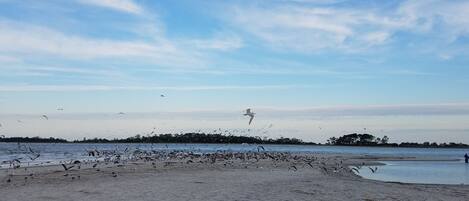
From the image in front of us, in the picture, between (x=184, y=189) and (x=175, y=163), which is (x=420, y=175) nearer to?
(x=175, y=163)

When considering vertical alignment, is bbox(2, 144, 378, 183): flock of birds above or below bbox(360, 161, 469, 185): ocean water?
above

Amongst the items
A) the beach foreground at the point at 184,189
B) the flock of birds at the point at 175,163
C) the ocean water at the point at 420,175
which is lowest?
the beach foreground at the point at 184,189

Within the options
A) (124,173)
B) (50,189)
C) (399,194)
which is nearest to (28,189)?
(50,189)

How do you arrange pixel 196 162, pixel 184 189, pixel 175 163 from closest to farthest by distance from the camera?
pixel 184 189
pixel 175 163
pixel 196 162

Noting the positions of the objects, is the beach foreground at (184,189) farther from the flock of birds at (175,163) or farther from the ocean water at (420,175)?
the ocean water at (420,175)

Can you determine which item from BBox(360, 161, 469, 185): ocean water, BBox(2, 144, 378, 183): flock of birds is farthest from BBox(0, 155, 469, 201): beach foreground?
BBox(360, 161, 469, 185): ocean water

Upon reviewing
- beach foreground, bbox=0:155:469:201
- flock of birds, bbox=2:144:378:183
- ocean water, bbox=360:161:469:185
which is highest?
flock of birds, bbox=2:144:378:183

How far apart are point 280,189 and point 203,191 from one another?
3313 millimetres

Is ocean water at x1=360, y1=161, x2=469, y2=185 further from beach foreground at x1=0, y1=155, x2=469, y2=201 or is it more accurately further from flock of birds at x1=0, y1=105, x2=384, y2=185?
beach foreground at x1=0, y1=155, x2=469, y2=201

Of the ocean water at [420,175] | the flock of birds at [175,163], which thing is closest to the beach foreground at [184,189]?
the flock of birds at [175,163]

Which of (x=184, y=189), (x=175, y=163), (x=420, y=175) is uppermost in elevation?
(x=175, y=163)

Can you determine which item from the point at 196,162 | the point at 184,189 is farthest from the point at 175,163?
the point at 184,189

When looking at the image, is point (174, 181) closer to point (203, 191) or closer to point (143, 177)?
point (143, 177)

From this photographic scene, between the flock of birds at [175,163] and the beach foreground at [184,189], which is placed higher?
the flock of birds at [175,163]
